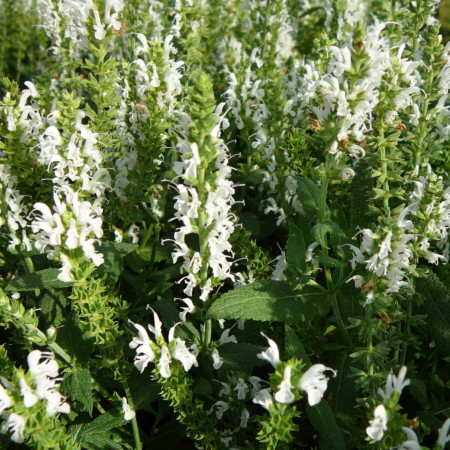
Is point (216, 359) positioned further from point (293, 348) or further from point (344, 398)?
point (344, 398)

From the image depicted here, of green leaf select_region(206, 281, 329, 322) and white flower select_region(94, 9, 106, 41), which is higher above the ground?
white flower select_region(94, 9, 106, 41)

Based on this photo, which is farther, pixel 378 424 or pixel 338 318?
pixel 338 318

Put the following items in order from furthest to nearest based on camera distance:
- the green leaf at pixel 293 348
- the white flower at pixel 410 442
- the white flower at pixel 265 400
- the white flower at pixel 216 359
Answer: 1. the white flower at pixel 216 359
2. the green leaf at pixel 293 348
3. the white flower at pixel 265 400
4. the white flower at pixel 410 442

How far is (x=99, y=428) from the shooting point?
2158 millimetres

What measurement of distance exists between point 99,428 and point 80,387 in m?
0.19

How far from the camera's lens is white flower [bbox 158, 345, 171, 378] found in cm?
182

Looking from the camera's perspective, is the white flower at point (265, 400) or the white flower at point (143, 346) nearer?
the white flower at point (265, 400)

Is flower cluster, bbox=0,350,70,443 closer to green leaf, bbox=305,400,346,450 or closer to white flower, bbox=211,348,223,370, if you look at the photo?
white flower, bbox=211,348,223,370

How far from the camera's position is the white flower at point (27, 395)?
1.51m

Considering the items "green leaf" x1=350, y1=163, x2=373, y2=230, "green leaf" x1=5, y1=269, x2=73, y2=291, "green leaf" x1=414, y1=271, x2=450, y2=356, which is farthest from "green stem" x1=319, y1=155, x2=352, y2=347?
"green leaf" x1=5, y1=269, x2=73, y2=291

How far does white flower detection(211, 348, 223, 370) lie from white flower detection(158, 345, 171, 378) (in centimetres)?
29

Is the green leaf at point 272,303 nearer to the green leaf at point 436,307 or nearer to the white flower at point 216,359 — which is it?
the white flower at point 216,359

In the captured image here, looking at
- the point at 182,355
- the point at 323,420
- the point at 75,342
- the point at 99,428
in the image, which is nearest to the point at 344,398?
the point at 323,420

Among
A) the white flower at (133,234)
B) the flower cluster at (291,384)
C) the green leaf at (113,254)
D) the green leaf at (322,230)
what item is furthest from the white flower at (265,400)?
the white flower at (133,234)
